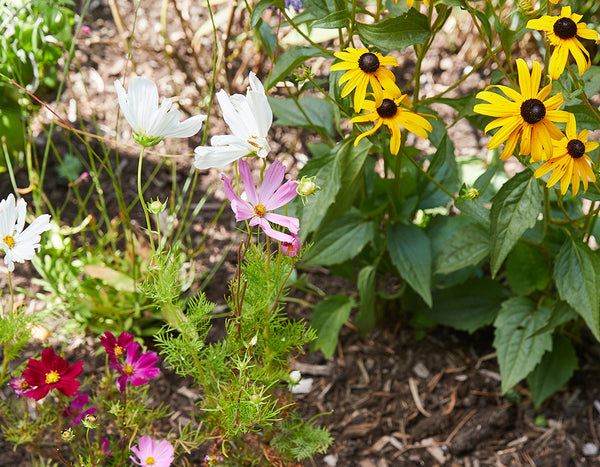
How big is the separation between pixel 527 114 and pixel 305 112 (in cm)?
63

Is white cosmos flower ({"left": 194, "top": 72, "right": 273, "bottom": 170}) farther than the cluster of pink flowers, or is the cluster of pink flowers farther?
the cluster of pink flowers

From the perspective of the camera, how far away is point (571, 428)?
1416 mm

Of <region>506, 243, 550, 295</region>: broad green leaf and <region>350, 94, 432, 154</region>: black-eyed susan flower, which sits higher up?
<region>350, 94, 432, 154</region>: black-eyed susan flower

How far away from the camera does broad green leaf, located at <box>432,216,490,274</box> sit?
126 centimetres

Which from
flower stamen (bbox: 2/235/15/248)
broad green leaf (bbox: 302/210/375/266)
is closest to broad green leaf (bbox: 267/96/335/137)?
broad green leaf (bbox: 302/210/375/266)

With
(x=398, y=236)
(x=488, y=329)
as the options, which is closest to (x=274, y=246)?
(x=398, y=236)

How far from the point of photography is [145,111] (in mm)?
779

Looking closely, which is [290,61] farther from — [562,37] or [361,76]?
[562,37]

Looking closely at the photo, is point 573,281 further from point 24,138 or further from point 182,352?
point 24,138

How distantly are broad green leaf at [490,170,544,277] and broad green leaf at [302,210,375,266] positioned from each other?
0.31 m

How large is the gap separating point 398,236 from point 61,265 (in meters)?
0.83

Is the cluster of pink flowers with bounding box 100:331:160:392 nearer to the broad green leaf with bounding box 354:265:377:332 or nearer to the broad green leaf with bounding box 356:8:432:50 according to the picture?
the broad green leaf with bounding box 354:265:377:332

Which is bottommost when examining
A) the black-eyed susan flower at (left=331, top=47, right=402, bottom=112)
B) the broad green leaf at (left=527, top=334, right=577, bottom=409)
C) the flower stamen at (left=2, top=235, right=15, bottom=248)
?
the broad green leaf at (left=527, top=334, right=577, bottom=409)

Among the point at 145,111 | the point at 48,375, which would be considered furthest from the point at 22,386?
the point at 145,111
